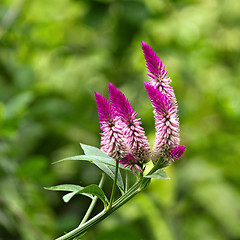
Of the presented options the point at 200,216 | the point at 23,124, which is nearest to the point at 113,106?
the point at 23,124

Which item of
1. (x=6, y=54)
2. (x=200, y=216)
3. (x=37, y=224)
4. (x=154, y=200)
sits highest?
(x=6, y=54)

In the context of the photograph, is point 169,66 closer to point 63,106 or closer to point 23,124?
point 63,106

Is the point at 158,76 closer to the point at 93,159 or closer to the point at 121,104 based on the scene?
the point at 121,104

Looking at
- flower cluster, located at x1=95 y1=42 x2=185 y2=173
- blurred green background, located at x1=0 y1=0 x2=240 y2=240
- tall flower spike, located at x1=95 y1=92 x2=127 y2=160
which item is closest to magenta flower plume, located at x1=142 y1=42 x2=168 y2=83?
flower cluster, located at x1=95 y1=42 x2=185 y2=173

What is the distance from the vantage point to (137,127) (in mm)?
861

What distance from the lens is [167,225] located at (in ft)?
10.9

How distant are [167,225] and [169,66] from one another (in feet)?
4.63

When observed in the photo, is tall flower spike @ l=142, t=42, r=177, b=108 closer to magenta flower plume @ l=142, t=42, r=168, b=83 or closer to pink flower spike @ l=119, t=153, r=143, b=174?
magenta flower plume @ l=142, t=42, r=168, b=83

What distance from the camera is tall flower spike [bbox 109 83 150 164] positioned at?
85 cm

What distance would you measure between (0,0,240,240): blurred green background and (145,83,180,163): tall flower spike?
1.49m

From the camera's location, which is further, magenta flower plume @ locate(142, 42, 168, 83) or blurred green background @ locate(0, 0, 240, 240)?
blurred green background @ locate(0, 0, 240, 240)

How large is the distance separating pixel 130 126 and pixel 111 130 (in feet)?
0.12

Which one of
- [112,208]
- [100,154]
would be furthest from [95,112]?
[112,208]

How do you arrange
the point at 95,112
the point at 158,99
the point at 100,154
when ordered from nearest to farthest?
the point at 158,99
the point at 100,154
the point at 95,112
